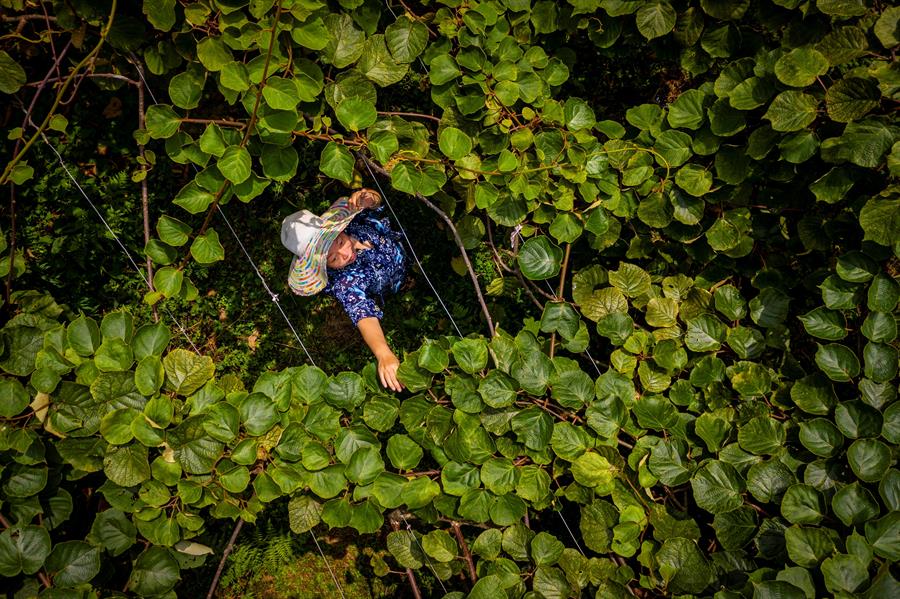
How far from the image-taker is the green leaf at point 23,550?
2104mm

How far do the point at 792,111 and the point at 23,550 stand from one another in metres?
3.32

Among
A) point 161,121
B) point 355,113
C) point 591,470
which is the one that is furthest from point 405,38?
point 591,470

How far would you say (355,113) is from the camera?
2295 mm

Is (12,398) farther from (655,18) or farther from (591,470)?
(655,18)

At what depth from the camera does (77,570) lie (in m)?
2.16

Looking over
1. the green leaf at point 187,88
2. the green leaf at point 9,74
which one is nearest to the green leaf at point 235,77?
the green leaf at point 187,88

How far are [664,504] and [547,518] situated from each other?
1.14m

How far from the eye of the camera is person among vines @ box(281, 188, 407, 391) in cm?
282

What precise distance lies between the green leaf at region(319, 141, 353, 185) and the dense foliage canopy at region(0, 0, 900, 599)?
1 centimetres

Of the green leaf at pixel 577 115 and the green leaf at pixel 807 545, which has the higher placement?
the green leaf at pixel 577 115

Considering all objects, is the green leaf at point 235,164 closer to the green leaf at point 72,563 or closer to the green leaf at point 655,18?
the green leaf at point 72,563

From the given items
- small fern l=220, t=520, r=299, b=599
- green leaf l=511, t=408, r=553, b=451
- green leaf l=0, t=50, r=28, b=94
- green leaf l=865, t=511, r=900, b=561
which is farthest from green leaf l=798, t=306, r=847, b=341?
green leaf l=0, t=50, r=28, b=94

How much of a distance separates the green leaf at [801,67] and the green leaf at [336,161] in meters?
1.68

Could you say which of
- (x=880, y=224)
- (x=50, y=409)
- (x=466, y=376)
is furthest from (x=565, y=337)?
(x=50, y=409)
